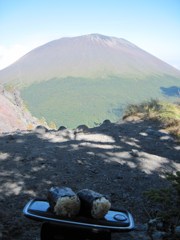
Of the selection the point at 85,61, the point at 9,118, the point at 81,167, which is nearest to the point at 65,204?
the point at 81,167

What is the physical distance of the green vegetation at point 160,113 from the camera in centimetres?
962

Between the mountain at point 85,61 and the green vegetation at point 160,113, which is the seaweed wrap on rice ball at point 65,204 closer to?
the green vegetation at point 160,113

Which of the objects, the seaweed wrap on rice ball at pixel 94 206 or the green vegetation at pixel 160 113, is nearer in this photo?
the seaweed wrap on rice ball at pixel 94 206

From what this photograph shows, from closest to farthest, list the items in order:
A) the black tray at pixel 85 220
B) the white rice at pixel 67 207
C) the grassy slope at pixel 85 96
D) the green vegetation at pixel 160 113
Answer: the black tray at pixel 85 220
the white rice at pixel 67 207
the green vegetation at pixel 160 113
the grassy slope at pixel 85 96

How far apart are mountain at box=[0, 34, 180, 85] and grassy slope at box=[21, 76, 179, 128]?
2.83 meters

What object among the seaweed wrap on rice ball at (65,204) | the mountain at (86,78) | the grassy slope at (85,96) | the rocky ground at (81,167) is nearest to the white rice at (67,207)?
the seaweed wrap on rice ball at (65,204)

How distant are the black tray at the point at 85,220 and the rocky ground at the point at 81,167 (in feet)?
3.86

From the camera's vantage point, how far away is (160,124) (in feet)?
32.9

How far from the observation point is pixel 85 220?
2500mm

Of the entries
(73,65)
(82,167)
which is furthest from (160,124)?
(73,65)

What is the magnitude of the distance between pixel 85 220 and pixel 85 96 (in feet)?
138

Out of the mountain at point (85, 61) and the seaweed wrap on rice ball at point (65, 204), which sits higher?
the mountain at point (85, 61)

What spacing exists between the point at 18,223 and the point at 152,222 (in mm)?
1549

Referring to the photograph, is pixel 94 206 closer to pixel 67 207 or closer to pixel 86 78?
pixel 67 207
